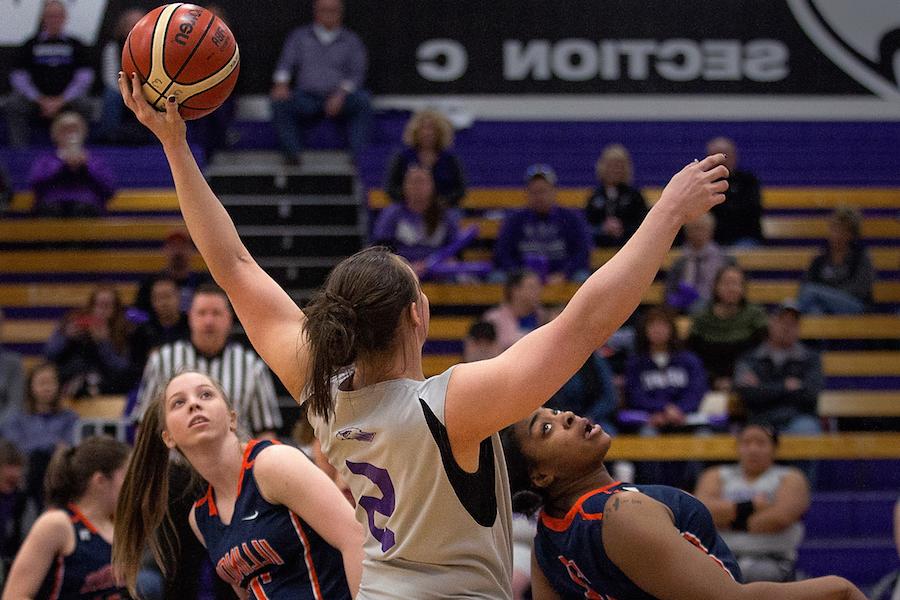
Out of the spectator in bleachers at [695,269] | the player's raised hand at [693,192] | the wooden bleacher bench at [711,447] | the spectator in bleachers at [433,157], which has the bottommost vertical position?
the wooden bleacher bench at [711,447]

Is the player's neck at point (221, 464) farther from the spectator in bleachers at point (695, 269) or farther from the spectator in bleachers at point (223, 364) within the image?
the spectator in bleachers at point (695, 269)

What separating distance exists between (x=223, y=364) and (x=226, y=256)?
11.7 ft

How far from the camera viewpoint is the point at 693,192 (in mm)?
2238

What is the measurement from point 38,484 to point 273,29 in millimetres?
6527

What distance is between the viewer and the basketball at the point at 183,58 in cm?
282

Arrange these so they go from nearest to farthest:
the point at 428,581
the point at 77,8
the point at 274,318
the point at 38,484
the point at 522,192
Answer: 1. the point at 428,581
2. the point at 274,318
3. the point at 38,484
4. the point at 522,192
5. the point at 77,8

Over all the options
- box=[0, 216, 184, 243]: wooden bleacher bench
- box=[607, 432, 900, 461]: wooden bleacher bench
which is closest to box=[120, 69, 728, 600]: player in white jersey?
box=[607, 432, 900, 461]: wooden bleacher bench

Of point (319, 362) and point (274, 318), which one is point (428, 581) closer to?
point (319, 362)

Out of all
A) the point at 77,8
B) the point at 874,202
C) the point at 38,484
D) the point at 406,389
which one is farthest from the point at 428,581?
the point at 77,8

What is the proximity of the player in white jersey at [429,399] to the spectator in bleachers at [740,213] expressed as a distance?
8.02 metres

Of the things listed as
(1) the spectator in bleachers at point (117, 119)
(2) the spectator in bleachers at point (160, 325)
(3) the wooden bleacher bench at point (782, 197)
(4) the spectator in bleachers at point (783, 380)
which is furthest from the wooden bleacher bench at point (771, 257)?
(1) the spectator in bleachers at point (117, 119)

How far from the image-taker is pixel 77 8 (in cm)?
1227

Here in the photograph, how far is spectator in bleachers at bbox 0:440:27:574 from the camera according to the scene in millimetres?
6594

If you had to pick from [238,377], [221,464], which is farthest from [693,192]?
[238,377]
